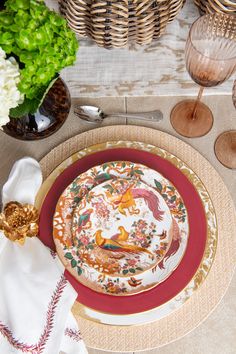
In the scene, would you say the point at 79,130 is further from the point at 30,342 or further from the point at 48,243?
the point at 30,342

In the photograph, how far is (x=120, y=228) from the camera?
0.77 m

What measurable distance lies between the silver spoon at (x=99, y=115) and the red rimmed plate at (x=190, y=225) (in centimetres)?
7

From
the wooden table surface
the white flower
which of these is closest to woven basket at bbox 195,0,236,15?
the wooden table surface

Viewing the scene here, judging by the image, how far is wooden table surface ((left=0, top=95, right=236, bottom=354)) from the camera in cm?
74

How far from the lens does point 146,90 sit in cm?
91

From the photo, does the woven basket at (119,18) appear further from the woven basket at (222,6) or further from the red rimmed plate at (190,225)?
the red rimmed plate at (190,225)

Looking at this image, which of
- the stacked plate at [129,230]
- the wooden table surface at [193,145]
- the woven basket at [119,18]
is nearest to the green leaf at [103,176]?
the stacked plate at [129,230]

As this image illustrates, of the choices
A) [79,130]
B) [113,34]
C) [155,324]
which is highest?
[113,34]

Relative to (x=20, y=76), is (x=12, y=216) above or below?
below

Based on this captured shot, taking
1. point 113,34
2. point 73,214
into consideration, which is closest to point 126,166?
point 73,214

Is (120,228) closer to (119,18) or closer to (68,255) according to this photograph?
(68,255)

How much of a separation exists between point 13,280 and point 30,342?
9 centimetres

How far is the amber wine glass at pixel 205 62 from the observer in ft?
2.53

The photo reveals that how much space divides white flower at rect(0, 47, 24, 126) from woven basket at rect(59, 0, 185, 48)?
0.73 feet
